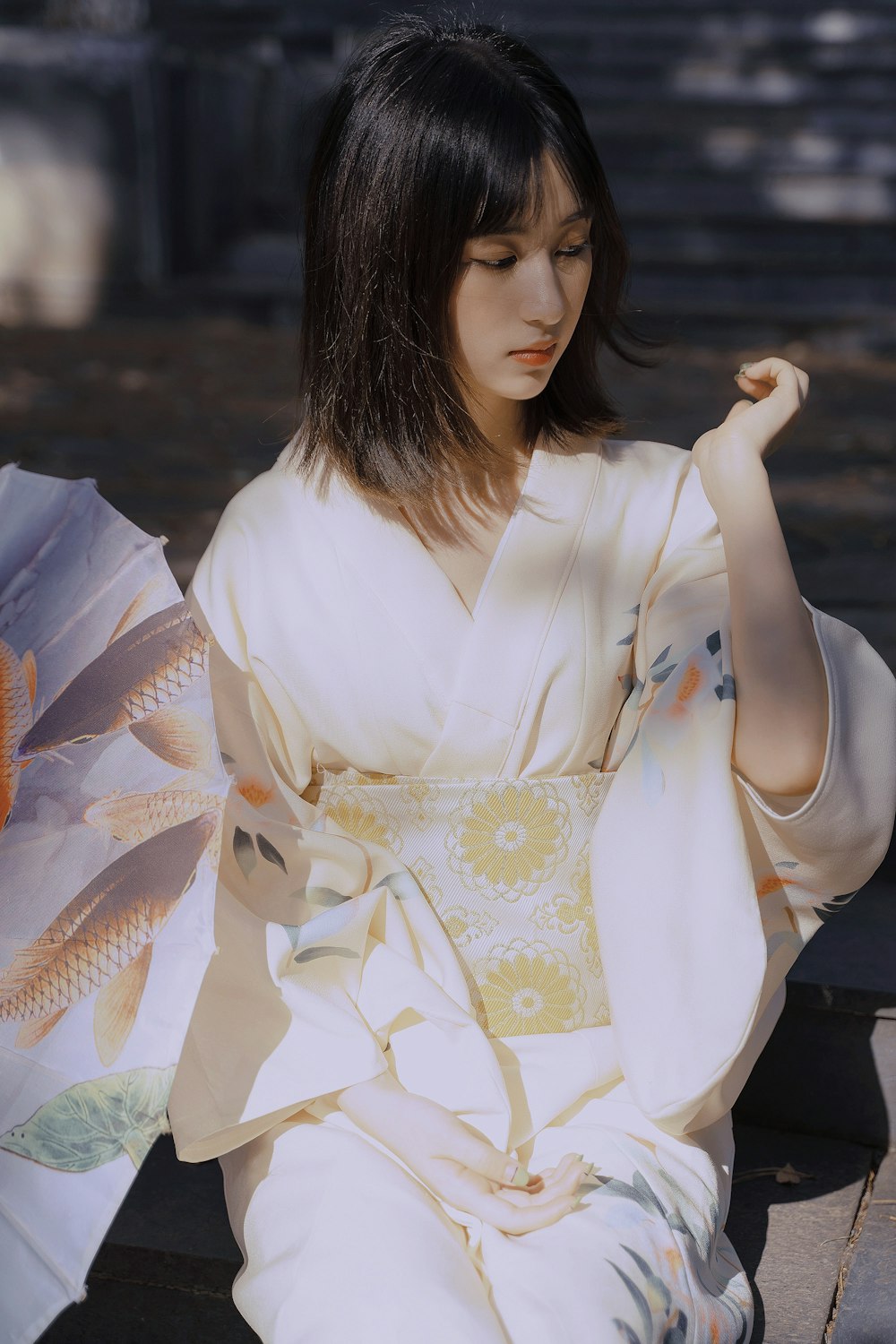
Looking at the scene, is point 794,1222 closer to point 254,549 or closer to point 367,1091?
point 367,1091

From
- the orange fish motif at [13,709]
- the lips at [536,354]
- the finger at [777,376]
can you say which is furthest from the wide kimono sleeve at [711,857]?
the orange fish motif at [13,709]

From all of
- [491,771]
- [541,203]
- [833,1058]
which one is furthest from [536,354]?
[833,1058]

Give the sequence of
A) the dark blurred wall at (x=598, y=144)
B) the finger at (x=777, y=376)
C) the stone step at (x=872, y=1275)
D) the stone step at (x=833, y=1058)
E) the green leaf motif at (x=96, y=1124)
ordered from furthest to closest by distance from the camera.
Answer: the dark blurred wall at (x=598, y=144)
the stone step at (x=833, y=1058)
the stone step at (x=872, y=1275)
the finger at (x=777, y=376)
the green leaf motif at (x=96, y=1124)

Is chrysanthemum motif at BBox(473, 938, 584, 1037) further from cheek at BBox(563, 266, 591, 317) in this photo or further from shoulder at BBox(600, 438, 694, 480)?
cheek at BBox(563, 266, 591, 317)

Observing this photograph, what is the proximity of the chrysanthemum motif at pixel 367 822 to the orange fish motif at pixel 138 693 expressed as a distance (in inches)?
12.7

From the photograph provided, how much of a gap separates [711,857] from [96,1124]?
28.8 inches

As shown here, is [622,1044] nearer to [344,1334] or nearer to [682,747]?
[682,747]

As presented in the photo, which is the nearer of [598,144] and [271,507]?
[271,507]

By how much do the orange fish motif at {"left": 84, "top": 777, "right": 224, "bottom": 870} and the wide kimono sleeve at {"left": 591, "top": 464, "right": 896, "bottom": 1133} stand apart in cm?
51

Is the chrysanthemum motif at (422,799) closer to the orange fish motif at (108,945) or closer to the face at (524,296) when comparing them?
the orange fish motif at (108,945)

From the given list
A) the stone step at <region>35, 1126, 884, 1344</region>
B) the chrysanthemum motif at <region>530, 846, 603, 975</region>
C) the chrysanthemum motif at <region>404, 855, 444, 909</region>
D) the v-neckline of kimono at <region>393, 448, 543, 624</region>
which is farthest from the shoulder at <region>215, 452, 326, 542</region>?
the stone step at <region>35, 1126, 884, 1344</region>

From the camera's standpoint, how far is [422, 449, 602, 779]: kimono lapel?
176 cm

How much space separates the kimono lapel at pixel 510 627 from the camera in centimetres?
176

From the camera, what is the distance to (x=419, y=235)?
169 cm
